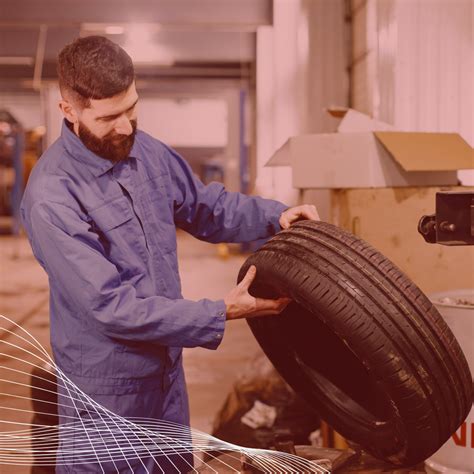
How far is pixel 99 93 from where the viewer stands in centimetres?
144

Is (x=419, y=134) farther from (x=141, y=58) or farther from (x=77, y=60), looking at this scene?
(x=141, y=58)

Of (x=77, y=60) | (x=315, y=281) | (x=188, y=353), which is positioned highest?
(x=77, y=60)

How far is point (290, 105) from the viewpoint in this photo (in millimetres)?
4574

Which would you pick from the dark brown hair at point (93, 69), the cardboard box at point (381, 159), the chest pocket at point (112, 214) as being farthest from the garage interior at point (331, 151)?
the dark brown hair at point (93, 69)

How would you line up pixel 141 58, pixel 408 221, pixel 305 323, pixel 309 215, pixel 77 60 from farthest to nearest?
pixel 141 58 < pixel 408 221 < pixel 305 323 < pixel 309 215 < pixel 77 60

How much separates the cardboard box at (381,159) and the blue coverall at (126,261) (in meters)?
0.77

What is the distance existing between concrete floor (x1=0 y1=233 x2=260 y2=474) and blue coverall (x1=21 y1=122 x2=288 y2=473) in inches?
26.7

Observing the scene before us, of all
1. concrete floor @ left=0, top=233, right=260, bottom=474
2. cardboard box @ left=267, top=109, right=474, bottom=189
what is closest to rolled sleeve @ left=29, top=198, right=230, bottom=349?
concrete floor @ left=0, top=233, right=260, bottom=474

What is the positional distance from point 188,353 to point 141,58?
5427mm

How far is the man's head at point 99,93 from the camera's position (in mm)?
1434

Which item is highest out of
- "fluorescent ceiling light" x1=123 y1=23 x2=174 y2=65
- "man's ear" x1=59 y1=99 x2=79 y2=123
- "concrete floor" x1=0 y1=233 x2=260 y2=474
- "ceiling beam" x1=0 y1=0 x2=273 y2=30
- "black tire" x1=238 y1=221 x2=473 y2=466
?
"fluorescent ceiling light" x1=123 y1=23 x2=174 y2=65

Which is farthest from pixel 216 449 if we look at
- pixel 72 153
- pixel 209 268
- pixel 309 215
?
pixel 209 268

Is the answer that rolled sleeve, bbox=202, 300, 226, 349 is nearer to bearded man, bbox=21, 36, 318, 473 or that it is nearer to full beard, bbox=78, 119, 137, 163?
bearded man, bbox=21, 36, 318, 473

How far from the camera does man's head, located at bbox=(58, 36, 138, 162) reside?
4.70 ft
